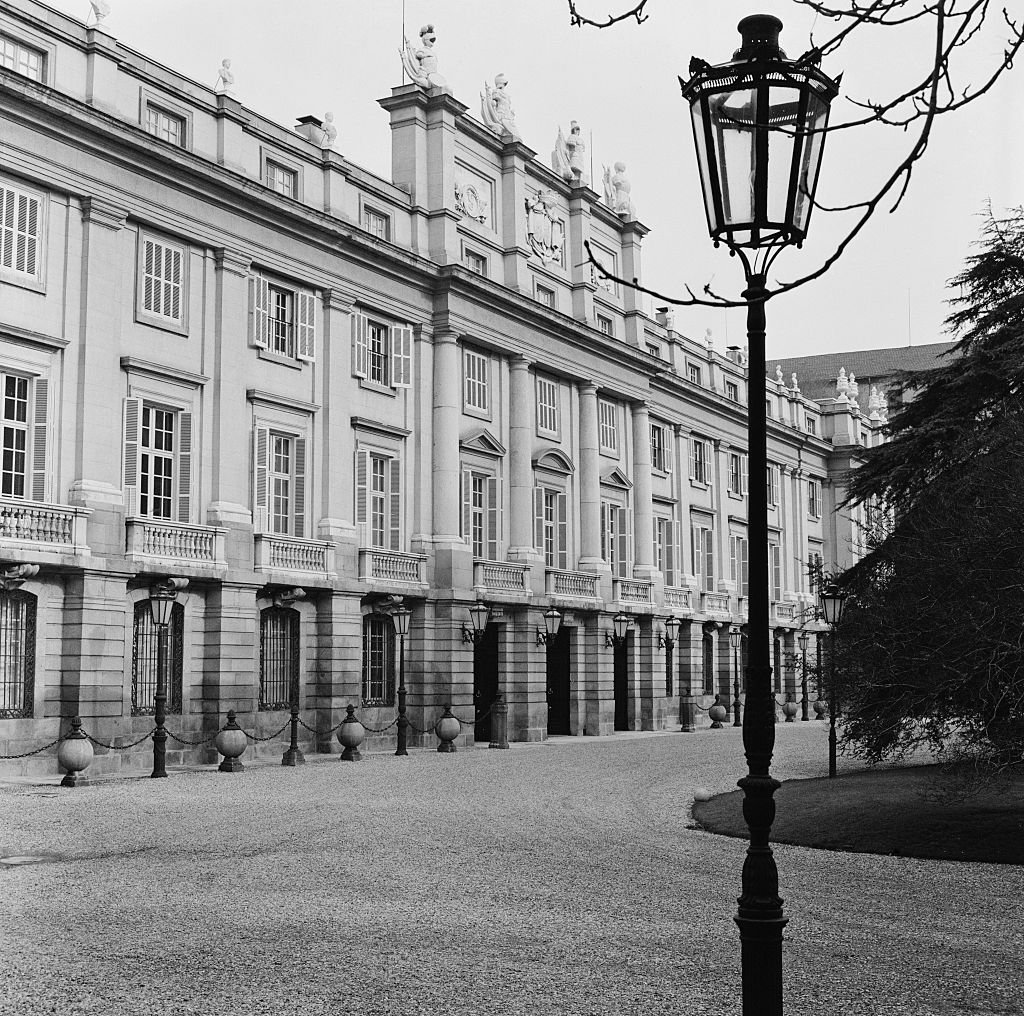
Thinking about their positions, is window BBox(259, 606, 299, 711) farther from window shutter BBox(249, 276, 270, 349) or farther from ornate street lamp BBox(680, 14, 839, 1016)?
ornate street lamp BBox(680, 14, 839, 1016)

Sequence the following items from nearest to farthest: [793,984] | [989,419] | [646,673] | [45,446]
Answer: [793,984], [989,419], [45,446], [646,673]

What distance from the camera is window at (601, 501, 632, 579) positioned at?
4825 cm

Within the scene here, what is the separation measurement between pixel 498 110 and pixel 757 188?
38522 mm

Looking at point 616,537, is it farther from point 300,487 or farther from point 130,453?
point 130,453

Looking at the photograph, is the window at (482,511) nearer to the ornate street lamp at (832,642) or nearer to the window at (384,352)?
the window at (384,352)

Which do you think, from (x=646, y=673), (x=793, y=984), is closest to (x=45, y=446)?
(x=793, y=984)

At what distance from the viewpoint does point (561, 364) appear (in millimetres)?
44688

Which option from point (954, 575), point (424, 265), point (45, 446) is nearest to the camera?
point (954, 575)

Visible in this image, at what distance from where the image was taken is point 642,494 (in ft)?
164

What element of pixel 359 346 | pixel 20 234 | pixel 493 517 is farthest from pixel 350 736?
pixel 20 234

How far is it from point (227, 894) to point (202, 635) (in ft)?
62.4

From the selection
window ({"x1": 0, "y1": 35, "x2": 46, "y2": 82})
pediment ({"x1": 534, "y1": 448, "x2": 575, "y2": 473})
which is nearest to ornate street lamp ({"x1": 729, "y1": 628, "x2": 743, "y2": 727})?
pediment ({"x1": 534, "y1": 448, "x2": 575, "y2": 473})

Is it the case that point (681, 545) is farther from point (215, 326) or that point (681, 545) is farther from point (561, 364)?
point (215, 326)

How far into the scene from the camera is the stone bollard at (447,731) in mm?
34062
